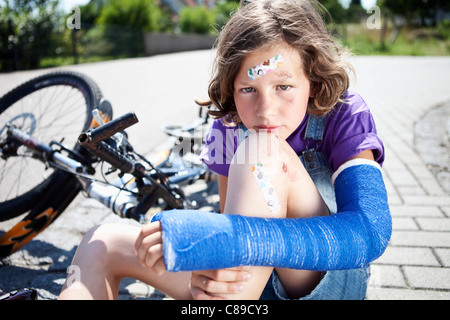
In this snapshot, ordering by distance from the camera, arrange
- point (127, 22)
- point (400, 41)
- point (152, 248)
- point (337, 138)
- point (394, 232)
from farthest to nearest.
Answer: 1. point (400, 41)
2. point (127, 22)
3. point (394, 232)
4. point (337, 138)
5. point (152, 248)

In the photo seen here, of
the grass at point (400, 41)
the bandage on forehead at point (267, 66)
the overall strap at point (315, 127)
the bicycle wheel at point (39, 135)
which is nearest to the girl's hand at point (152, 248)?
the bandage on forehead at point (267, 66)

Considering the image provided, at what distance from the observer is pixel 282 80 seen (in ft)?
4.05

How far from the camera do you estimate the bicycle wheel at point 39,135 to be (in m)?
1.94

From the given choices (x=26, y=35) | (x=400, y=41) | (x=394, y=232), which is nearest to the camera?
(x=394, y=232)

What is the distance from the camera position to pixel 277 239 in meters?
0.93

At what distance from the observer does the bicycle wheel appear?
1943mm

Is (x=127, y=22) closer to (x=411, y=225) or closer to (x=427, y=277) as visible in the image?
(x=411, y=225)

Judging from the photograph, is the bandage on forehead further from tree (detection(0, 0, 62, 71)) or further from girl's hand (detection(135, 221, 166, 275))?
tree (detection(0, 0, 62, 71))

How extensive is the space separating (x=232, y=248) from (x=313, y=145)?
0.65m

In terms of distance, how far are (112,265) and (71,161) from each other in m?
0.77

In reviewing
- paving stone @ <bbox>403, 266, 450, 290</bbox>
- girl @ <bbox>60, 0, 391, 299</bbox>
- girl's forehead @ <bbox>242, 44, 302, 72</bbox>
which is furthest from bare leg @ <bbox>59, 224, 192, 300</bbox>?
paving stone @ <bbox>403, 266, 450, 290</bbox>

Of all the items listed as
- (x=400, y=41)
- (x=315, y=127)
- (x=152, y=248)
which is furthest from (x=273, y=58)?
(x=400, y=41)

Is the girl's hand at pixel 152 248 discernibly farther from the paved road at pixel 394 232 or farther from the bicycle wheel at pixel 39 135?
the bicycle wheel at pixel 39 135

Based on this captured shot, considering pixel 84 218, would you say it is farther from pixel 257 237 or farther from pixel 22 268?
pixel 257 237
